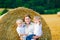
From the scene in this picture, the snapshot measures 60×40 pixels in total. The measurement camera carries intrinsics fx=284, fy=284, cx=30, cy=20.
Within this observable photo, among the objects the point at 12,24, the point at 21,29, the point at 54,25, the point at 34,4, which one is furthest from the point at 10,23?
the point at 34,4

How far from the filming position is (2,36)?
3.09 meters

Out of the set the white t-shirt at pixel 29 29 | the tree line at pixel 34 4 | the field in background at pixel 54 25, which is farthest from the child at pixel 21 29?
the tree line at pixel 34 4

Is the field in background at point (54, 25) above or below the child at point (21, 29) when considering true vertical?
below

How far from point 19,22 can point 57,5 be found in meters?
1.90

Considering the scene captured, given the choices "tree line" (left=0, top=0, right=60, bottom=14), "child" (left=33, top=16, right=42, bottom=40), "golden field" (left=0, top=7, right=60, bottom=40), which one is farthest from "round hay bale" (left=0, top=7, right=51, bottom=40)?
"tree line" (left=0, top=0, right=60, bottom=14)

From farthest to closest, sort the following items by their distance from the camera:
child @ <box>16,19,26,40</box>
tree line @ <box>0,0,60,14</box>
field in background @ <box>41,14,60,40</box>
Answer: tree line @ <box>0,0,60,14</box> → field in background @ <box>41,14,60,40</box> → child @ <box>16,19,26,40</box>

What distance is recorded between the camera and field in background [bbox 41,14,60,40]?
4.42 metres

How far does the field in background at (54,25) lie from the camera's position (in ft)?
14.5

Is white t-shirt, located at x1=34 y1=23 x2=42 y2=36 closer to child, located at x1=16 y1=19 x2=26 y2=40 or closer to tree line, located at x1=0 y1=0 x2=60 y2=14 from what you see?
child, located at x1=16 y1=19 x2=26 y2=40

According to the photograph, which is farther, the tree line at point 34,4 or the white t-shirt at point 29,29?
the tree line at point 34,4

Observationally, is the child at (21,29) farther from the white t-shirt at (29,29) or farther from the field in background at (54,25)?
the field in background at (54,25)

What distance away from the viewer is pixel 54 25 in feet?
14.9

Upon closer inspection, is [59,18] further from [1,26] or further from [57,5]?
[1,26]

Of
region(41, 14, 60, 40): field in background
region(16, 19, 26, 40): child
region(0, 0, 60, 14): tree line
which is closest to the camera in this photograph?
region(16, 19, 26, 40): child
